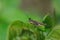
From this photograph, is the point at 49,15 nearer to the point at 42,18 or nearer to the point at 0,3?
the point at 42,18

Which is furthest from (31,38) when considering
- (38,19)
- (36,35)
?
(38,19)

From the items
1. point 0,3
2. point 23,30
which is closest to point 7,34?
point 23,30

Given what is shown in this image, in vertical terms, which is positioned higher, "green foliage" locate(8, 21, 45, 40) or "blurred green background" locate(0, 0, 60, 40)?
"blurred green background" locate(0, 0, 60, 40)

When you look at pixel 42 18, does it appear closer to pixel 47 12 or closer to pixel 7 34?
pixel 47 12

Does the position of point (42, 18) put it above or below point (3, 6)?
below

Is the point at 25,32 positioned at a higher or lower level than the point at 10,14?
lower

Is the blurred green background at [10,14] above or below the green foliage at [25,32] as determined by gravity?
above

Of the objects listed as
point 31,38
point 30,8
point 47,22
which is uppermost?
point 30,8
